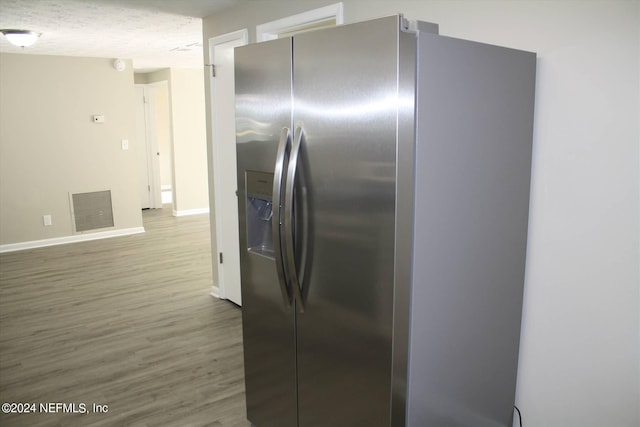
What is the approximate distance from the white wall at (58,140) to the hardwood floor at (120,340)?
70cm

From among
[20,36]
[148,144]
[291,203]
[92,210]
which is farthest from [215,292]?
[148,144]

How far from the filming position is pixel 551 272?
6.48ft

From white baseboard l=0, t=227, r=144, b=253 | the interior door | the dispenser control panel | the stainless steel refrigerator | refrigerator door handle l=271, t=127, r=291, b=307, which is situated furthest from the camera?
white baseboard l=0, t=227, r=144, b=253

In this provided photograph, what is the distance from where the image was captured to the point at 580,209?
6.08 ft

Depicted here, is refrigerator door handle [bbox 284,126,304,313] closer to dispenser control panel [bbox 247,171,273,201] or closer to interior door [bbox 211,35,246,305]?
dispenser control panel [bbox 247,171,273,201]

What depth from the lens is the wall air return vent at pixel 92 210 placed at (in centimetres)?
647

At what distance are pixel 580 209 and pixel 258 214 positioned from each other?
4.23 ft

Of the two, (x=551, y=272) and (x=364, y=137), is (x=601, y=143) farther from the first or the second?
(x=364, y=137)

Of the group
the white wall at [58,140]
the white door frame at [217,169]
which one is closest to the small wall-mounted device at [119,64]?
the white wall at [58,140]

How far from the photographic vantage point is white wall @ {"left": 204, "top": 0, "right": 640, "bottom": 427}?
171 centimetres

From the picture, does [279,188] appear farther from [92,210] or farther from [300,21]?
[92,210]

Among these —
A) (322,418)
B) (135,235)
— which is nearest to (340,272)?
(322,418)

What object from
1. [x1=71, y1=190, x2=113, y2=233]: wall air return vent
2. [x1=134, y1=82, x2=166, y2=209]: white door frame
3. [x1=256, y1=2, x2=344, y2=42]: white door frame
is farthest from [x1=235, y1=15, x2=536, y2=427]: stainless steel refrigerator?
[x1=134, y1=82, x2=166, y2=209]: white door frame

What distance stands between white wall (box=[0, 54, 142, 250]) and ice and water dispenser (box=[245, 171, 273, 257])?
5063mm
